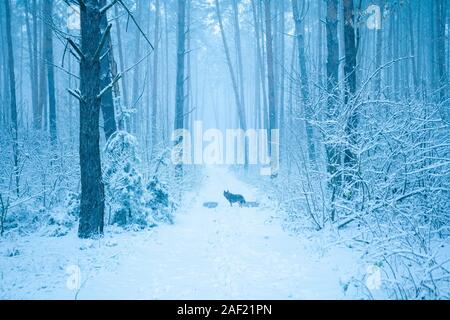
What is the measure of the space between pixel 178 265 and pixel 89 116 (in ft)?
11.4

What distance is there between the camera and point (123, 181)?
7.11 m

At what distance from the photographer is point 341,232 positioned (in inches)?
239

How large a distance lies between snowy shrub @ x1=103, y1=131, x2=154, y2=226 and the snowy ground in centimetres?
57

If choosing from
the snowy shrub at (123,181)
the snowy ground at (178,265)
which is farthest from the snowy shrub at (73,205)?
the snowy ground at (178,265)

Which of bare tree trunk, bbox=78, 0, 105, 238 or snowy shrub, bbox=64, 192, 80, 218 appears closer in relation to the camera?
bare tree trunk, bbox=78, 0, 105, 238

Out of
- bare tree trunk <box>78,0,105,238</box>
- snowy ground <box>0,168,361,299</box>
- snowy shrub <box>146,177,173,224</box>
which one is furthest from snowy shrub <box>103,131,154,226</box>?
bare tree trunk <box>78,0,105,238</box>

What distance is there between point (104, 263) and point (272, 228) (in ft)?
13.8

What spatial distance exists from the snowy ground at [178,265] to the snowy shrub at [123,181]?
57 centimetres

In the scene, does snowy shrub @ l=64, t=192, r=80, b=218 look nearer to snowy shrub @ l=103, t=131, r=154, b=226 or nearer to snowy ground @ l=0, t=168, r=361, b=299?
snowy shrub @ l=103, t=131, r=154, b=226

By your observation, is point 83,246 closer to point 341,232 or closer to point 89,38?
point 89,38

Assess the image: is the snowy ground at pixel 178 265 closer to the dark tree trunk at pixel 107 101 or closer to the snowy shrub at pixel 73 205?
the snowy shrub at pixel 73 205

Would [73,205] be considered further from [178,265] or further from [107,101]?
[178,265]

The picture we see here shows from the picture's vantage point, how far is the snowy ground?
3.77 metres

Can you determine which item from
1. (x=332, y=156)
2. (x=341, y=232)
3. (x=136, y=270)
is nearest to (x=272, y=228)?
(x=341, y=232)
